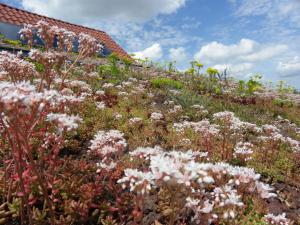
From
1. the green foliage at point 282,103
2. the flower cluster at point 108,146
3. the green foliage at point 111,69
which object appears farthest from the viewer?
the green foliage at point 282,103

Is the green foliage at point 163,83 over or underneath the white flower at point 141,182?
over

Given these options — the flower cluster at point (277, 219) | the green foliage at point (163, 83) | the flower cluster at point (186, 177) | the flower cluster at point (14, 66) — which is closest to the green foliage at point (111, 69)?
the green foliage at point (163, 83)

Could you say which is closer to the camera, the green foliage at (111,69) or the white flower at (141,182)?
the white flower at (141,182)

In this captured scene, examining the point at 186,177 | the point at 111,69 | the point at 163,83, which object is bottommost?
the point at 186,177

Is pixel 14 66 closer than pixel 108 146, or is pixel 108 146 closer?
pixel 108 146

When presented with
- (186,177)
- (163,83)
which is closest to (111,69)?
(163,83)

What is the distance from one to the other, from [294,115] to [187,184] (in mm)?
14841

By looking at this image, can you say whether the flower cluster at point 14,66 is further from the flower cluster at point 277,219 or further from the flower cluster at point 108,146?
the flower cluster at point 277,219

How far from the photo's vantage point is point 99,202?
187 inches

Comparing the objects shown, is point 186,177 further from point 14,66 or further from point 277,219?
point 14,66

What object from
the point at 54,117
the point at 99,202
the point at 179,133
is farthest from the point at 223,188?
the point at 179,133

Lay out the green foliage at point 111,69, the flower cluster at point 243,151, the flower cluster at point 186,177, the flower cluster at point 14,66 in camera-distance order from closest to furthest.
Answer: the flower cluster at point 186,177 → the flower cluster at point 14,66 → the flower cluster at point 243,151 → the green foliage at point 111,69

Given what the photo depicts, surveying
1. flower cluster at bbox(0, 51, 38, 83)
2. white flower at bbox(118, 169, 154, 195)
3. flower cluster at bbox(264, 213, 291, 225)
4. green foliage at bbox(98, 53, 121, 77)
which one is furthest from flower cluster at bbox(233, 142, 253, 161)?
green foliage at bbox(98, 53, 121, 77)

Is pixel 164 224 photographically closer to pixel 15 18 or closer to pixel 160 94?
pixel 160 94
